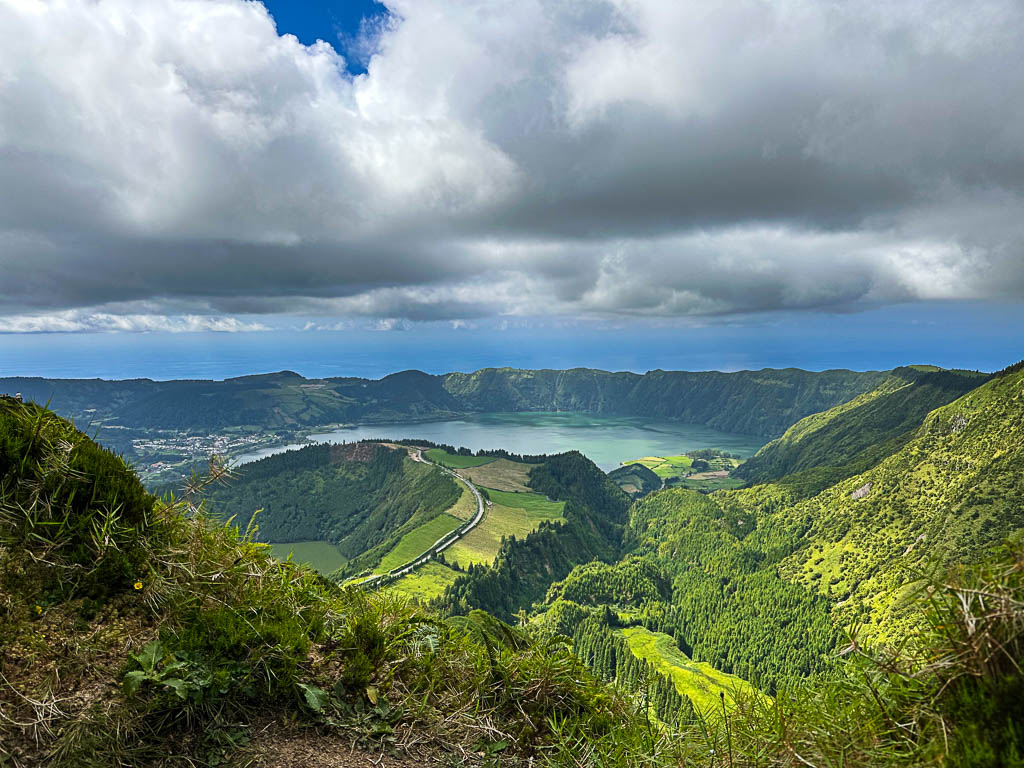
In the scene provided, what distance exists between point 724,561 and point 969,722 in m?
158

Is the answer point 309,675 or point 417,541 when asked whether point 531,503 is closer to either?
point 417,541

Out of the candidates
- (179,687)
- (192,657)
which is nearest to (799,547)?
(192,657)

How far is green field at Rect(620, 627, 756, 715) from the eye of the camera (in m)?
75.1

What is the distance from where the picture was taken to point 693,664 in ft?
298

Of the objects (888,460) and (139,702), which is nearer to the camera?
(139,702)

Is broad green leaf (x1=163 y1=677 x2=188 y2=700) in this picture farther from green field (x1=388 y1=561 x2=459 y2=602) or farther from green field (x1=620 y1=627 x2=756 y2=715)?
green field (x1=388 y1=561 x2=459 y2=602)

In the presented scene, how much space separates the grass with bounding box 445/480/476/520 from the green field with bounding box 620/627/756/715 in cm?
6130

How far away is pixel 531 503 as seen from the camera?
173 m

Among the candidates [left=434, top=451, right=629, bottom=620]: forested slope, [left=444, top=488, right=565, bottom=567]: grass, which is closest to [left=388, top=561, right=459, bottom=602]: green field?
[left=434, top=451, right=629, bottom=620]: forested slope

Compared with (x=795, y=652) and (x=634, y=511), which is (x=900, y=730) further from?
(x=634, y=511)

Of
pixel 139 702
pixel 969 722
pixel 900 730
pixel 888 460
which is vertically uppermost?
pixel 969 722

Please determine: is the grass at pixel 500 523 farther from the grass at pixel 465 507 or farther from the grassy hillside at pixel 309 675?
the grassy hillside at pixel 309 675

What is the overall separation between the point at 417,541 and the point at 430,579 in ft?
90.0

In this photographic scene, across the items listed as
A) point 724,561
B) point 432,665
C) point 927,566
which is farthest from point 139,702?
point 724,561
